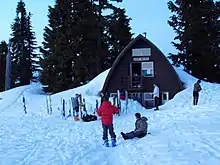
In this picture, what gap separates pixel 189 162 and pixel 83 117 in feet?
41.6

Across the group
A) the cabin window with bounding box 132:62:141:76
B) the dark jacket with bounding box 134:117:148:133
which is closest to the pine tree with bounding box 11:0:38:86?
the cabin window with bounding box 132:62:141:76

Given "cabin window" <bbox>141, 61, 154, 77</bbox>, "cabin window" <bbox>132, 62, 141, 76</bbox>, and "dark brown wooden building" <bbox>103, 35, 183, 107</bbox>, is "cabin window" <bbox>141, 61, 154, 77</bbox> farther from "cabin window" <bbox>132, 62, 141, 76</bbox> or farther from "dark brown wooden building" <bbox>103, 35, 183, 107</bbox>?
"cabin window" <bbox>132, 62, 141, 76</bbox>

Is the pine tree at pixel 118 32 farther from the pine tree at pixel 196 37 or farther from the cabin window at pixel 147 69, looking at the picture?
the cabin window at pixel 147 69

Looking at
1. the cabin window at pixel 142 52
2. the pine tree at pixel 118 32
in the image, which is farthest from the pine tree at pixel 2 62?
the cabin window at pixel 142 52

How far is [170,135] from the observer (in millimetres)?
11164

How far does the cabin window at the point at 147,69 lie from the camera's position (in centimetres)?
3067

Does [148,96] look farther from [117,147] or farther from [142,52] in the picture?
[117,147]

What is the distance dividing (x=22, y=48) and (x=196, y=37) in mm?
24947

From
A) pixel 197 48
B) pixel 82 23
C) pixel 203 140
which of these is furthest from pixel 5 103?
pixel 203 140

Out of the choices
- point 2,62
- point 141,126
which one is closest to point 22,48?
point 2,62

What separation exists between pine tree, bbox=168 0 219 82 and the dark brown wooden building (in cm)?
803

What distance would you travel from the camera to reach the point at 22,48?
162 ft

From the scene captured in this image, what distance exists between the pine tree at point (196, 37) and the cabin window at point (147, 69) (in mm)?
8495

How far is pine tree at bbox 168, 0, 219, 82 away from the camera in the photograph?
36.7 metres
